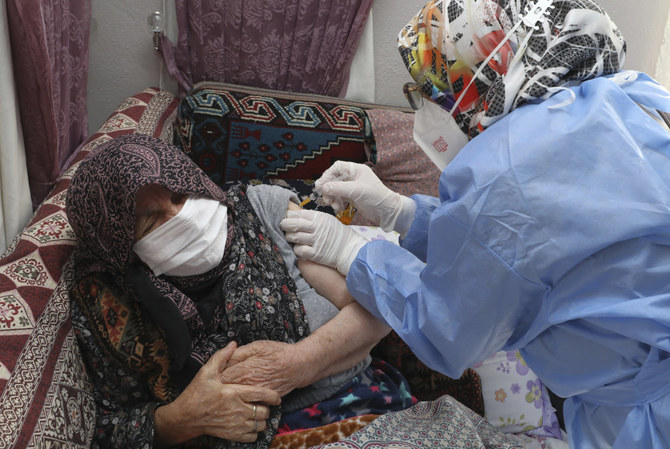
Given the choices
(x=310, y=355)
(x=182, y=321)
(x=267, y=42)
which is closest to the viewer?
(x=182, y=321)

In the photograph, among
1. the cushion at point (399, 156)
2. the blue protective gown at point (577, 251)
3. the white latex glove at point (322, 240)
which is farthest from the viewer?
the cushion at point (399, 156)

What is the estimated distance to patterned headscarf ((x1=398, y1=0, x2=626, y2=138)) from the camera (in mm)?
1217

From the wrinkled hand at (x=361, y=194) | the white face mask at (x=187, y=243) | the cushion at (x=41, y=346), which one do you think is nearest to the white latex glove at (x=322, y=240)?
the wrinkled hand at (x=361, y=194)

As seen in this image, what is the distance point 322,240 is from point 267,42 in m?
1.17

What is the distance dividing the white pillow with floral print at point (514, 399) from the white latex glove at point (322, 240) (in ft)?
2.24

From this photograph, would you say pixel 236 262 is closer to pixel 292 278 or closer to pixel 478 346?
pixel 292 278

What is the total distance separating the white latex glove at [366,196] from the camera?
183cm

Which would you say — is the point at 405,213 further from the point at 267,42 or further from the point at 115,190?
the point at 267,42

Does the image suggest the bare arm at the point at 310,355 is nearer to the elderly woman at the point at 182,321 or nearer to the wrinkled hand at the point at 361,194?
the elderly woman at the point at 182,321

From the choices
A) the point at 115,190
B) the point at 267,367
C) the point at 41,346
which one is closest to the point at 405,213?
the point at 267,367

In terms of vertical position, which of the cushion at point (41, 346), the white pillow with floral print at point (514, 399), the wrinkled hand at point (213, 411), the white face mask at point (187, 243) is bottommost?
the white pillow with floral print at point (514, 399)

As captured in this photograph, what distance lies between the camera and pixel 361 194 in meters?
1.83

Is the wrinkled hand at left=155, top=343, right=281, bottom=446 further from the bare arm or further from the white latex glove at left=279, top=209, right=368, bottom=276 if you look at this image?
the white latex glove at left=279, top=209, right=368, bottom=276

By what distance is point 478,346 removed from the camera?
131cm
